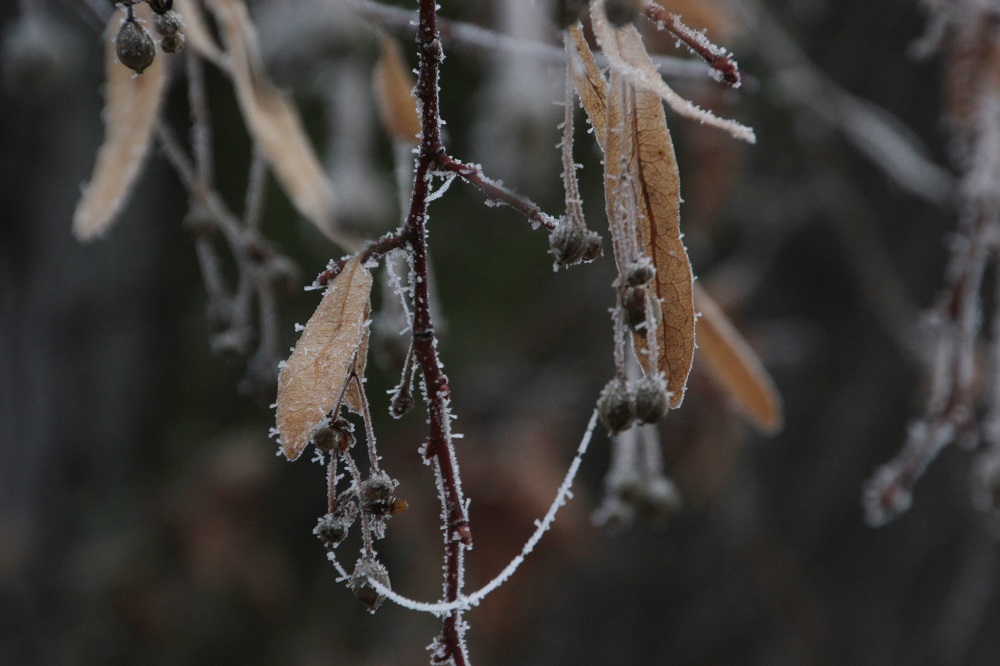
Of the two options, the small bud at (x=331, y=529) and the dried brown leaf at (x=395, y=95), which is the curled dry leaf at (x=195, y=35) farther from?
the small bud at (x=331, y=529)

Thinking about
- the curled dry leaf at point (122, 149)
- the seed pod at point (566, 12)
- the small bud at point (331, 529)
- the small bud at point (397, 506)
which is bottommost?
the small bud at point (331, 529)

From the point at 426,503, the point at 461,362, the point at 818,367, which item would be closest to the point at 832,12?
the point at 818,367

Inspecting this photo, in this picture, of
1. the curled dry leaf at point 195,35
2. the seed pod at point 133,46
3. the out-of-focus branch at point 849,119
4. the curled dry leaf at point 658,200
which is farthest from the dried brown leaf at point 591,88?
the out-of-focus branch at point 849,119

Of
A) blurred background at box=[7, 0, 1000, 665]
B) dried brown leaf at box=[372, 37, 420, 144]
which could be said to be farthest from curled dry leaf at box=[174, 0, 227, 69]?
blurred background at box=[7, 0, 1000, 665]

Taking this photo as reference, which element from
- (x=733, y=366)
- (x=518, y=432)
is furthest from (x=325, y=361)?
(x=518, y=432)

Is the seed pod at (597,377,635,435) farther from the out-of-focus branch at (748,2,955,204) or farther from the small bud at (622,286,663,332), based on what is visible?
the out-of-focus branch at (748,2,955,204)

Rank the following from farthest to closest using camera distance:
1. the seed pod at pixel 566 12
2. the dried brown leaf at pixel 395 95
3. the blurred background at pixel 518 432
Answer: the blurred background at pixel 518 432
the dried brown leaf at pixel 395 95
the seed pod at pixel 566 12

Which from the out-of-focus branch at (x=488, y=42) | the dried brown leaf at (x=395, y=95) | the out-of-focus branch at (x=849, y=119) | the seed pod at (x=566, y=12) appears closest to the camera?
the seed pod at (x=566, y=12)

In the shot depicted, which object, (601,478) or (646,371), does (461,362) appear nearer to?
(601,478)
